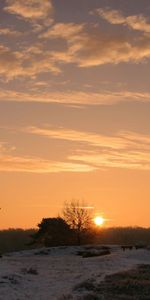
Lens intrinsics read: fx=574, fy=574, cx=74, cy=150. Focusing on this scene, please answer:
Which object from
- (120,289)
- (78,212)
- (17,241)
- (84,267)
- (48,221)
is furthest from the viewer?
(17,241)

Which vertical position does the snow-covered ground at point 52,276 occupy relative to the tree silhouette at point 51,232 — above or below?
below

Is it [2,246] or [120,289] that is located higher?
[2,246]

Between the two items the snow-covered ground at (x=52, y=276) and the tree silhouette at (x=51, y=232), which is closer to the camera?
the snow-covered ground at (x=52, y=276)

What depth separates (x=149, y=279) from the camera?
3997 cm

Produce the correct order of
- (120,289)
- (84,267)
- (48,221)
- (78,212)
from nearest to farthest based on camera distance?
(120,289) → (84,267) → (48,221) → (78,212)

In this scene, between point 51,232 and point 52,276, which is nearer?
point 52,276

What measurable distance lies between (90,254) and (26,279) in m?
29.4

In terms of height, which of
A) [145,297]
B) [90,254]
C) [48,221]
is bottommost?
[145,297]

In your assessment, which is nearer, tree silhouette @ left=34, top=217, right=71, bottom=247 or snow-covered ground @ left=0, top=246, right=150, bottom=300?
snow-covered ground @ left=0, top=246, right=150, bottom=300

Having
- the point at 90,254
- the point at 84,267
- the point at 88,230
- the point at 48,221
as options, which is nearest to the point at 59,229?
the point at 48,221

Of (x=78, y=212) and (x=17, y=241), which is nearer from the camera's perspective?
(x=78, y=212)

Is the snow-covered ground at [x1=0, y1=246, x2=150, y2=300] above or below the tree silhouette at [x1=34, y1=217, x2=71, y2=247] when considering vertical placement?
below

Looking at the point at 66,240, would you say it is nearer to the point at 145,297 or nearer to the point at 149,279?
the point at 149,279

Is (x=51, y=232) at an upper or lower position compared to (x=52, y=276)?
upper
